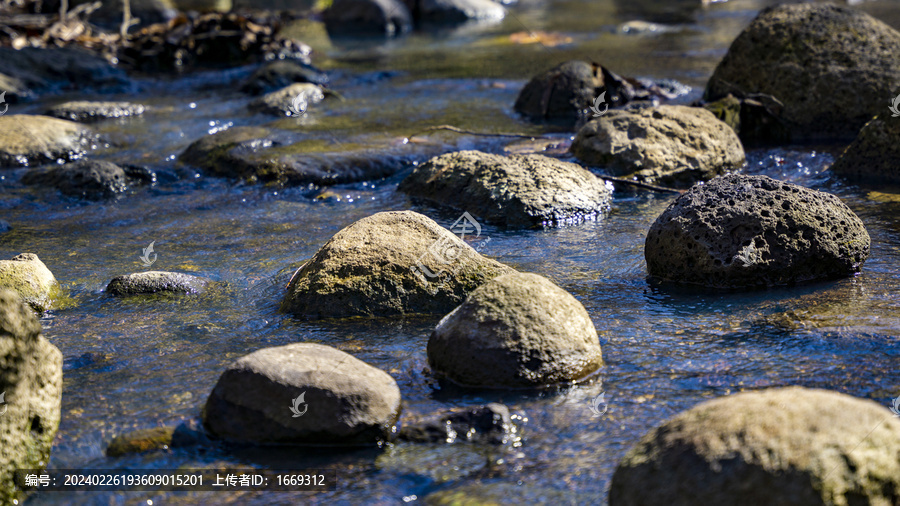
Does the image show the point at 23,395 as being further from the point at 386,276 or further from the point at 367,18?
the point at 367,18

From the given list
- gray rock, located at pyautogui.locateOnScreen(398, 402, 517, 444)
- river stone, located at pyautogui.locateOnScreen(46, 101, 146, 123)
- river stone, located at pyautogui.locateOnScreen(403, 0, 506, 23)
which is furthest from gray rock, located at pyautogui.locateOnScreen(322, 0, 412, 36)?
gray rock, located at pyautogui.locateOnScreen(398, 402, 517, 444)

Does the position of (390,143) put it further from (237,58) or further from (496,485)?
(237,58)

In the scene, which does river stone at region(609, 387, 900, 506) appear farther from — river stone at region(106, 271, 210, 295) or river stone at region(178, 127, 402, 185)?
river stone at region(178, 127, 402, 185)

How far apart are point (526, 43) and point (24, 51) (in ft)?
30.0

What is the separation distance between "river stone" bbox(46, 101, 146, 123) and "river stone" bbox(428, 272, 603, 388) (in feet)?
28.0

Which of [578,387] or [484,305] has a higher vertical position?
[484,305]

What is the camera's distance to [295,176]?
26.3 feet

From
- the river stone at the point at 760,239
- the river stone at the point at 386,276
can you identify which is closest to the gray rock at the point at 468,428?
the river stone at the point at 386,276

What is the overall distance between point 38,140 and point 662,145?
6679 mm

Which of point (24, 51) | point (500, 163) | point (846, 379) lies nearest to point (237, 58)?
point (24, 51)

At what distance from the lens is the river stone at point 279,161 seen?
317 inches
